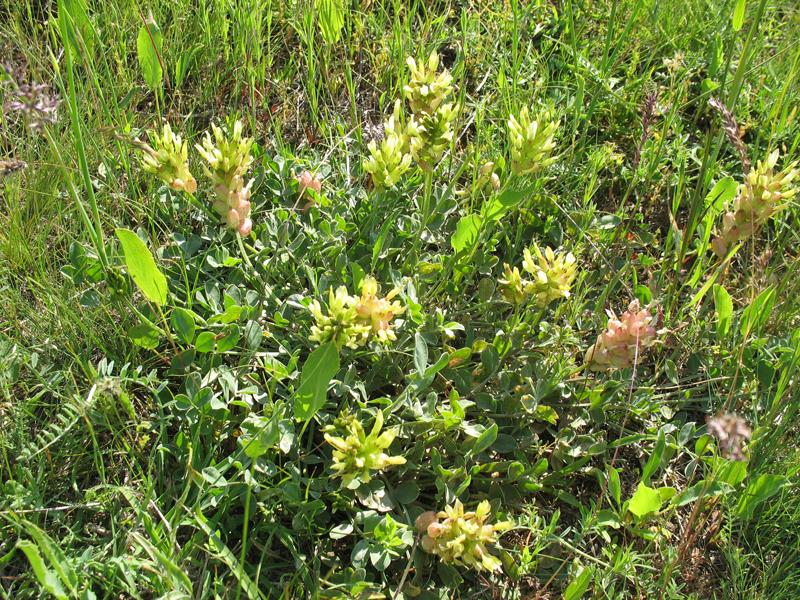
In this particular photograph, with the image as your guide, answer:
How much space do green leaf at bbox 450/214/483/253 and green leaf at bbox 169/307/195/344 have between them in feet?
2.40

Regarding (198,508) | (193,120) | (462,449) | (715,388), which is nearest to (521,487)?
(462,449)

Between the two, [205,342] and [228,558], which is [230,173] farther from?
[228,558]

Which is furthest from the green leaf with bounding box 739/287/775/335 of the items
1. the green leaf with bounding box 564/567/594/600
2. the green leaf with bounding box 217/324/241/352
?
the green leaf with bounding box 217/324/241/352

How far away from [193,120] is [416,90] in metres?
1.02

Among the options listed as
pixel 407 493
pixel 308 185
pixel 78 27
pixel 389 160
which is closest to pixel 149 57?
pixel 78 27

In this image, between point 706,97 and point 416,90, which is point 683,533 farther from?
point 706,97

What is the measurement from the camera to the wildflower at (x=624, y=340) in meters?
1.99

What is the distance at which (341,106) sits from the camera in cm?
286

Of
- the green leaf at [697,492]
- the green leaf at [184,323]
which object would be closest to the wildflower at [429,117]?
the green leaf at [184,323]

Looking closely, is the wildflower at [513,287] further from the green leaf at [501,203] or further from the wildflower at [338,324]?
the wildflower at [338,324]

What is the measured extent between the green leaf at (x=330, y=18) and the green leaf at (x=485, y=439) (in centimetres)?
145

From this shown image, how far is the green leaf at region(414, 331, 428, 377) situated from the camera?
1.99 meters

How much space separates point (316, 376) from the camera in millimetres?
1627

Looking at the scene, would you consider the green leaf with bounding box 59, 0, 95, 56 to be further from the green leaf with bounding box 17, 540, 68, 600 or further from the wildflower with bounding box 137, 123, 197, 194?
the green leaf with bounding box 17, 540, 68, 600
